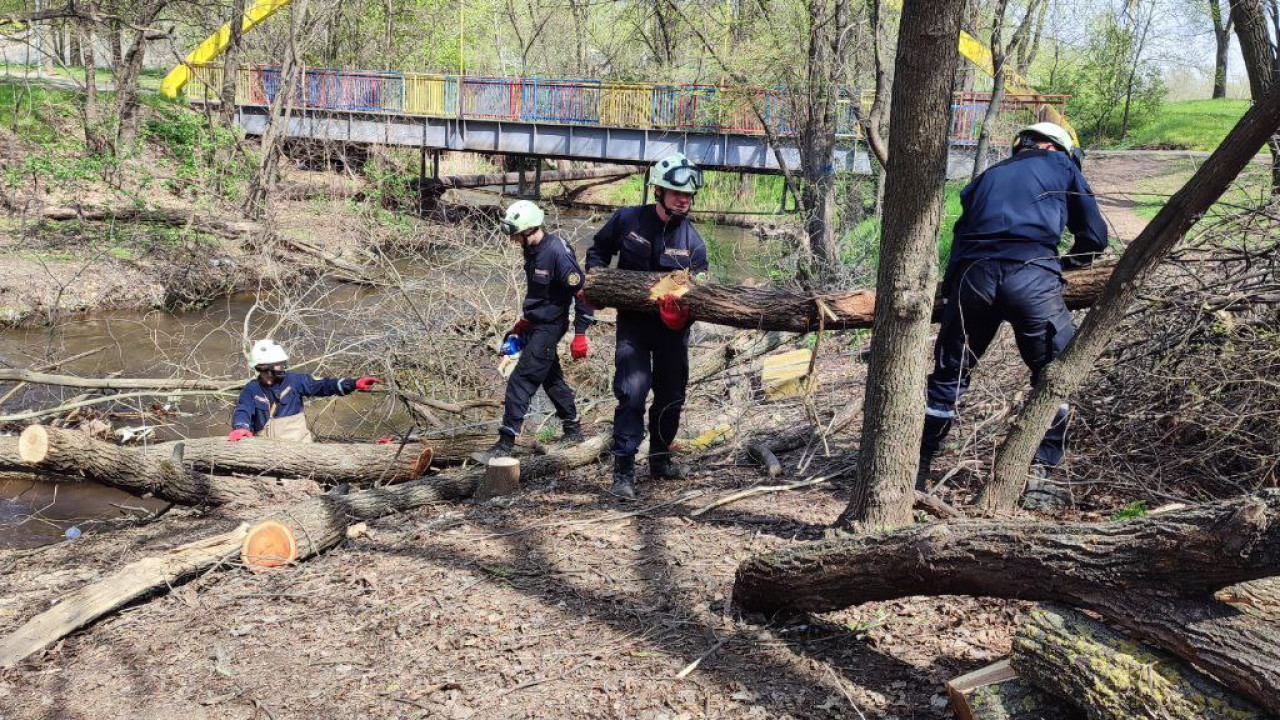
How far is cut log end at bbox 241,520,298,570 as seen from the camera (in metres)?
4.82

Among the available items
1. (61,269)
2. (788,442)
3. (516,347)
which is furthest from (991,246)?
(61,269)

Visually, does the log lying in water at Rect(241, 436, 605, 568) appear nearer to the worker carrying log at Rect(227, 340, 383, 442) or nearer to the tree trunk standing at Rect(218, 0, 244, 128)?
the worker carrying log at Rect(227, 340, 383, 442)

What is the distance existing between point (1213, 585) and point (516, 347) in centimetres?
490

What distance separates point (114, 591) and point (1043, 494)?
14.0 ft

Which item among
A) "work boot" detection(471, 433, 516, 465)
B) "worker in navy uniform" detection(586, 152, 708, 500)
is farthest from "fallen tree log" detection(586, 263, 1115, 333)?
"work boot" detection(471, 433, 516, 465)

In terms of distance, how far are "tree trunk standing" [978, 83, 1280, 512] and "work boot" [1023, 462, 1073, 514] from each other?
43 centimetres

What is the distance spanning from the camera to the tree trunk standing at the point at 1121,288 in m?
3.20

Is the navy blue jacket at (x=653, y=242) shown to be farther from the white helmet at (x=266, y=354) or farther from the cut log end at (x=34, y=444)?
the cut log end at (x=34, y=444)

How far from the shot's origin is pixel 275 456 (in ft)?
20.6

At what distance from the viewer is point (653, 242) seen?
5133mm

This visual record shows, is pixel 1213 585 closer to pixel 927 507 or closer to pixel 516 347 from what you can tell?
pixel 927 507

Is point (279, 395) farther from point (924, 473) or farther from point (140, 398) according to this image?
point (924, 473)

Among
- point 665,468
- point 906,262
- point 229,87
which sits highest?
point 229,87

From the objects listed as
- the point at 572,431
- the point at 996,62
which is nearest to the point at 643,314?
the point at 572,431
